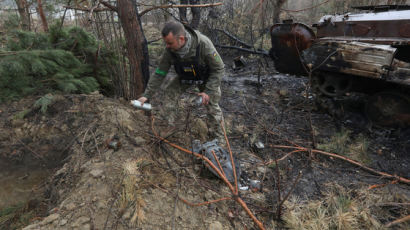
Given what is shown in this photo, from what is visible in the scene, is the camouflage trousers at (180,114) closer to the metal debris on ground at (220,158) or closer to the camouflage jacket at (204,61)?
the camouflage jacket at (204,61)

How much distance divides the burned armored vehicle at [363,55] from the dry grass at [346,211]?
5.83 ft

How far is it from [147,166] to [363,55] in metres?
3.58

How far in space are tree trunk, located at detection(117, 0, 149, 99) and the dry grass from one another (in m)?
2.64

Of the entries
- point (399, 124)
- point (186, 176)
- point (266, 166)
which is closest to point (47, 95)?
point (186, 176)

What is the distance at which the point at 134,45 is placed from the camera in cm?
330

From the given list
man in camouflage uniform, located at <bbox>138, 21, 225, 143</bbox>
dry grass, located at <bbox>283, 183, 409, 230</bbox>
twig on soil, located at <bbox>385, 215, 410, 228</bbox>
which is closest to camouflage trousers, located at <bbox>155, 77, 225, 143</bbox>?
man in camouflage uniform, located at <bbox>138, 21, 225, 143</bbox>

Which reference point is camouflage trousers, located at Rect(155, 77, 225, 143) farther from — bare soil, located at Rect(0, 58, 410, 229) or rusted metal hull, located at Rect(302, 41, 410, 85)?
rusted metal hull, located at Rect(302, 41, 410, 85)

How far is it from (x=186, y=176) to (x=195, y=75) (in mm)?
1308

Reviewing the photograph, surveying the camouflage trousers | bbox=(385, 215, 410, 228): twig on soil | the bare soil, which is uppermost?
the camouflage trousers

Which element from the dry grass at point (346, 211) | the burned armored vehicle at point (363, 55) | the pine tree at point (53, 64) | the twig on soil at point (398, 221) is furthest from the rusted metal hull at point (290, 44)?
the pine tree at point (53, 64)

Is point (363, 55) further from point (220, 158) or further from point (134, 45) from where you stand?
point (134, 45)

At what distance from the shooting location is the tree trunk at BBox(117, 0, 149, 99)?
3.09 m

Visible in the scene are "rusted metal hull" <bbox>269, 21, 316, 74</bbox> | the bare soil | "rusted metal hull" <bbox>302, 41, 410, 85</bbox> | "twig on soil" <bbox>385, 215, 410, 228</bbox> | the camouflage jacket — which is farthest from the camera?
"rusted metal hull" <bbox>269, 21, 316, 74</bbox>

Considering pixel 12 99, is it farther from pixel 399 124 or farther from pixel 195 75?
pixel 399 124
